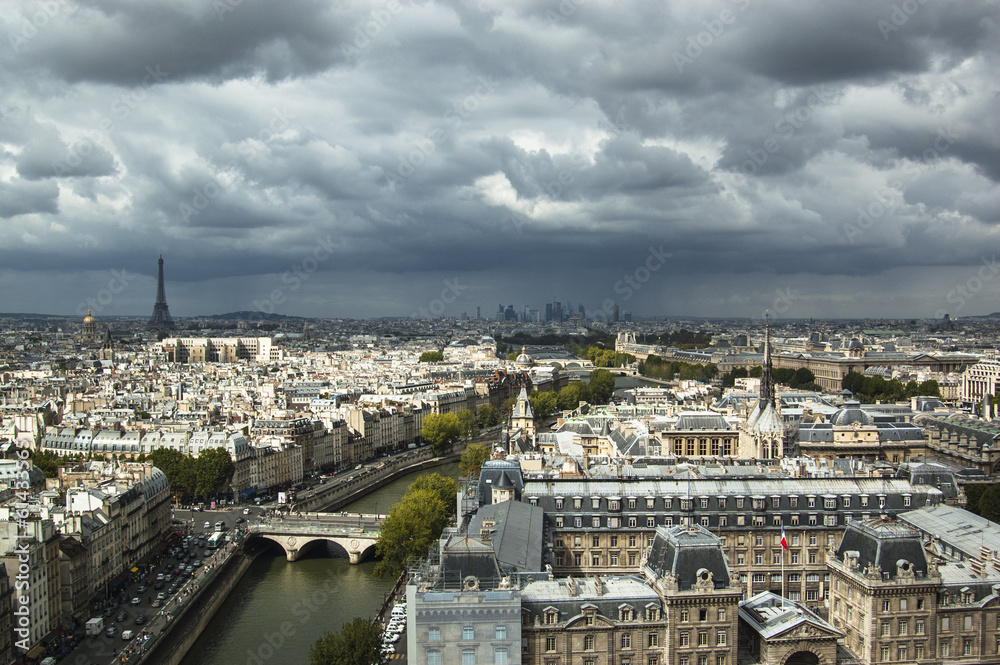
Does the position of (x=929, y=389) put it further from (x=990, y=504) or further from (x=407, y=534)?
(x=407, y=534)

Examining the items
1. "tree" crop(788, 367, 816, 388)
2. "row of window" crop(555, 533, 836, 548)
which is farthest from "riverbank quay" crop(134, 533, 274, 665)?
"tree" crop(788, 367, 816, 388)

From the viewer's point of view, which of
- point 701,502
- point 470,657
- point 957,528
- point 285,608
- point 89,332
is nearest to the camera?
point 470,657

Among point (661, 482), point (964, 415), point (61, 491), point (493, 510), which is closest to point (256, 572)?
point (61, 491)

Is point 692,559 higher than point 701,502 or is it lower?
higher

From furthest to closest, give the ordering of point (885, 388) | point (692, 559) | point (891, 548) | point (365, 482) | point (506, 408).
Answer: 1. point (885, 388)
2. point (506, 408)
3. point (365, 482)
4. point (891, 548)
5. point (692, 559)

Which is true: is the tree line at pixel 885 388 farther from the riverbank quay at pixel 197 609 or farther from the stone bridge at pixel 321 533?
the riverbank quay at pixel 197 609

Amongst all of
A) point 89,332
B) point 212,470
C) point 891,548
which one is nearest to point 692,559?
point 891,548

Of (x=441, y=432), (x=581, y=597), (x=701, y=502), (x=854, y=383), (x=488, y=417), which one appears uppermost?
(x=701, y=502)
